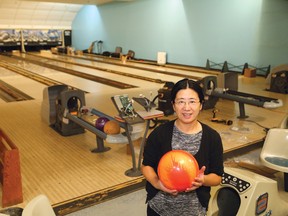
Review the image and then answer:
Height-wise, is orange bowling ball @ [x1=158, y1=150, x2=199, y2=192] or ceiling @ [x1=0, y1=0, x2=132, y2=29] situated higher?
ceiling @ [x1=0, y1=0, x2=132, y2=29]

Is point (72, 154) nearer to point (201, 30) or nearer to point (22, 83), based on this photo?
point (22, 83)

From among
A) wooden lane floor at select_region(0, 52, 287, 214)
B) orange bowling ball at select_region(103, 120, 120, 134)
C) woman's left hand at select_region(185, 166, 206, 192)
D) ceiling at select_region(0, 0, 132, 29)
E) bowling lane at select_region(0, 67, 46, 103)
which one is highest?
ceiling at select_region(0, 0, 132, 29)

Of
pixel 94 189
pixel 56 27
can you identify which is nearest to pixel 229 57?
pixel 94 189

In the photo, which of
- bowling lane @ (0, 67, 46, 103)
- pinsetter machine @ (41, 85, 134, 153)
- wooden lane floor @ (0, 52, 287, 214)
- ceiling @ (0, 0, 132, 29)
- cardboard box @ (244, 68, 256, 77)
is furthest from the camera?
ceiling @ (0, 0, 132, 29)

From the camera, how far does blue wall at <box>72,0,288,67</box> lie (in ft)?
26.9

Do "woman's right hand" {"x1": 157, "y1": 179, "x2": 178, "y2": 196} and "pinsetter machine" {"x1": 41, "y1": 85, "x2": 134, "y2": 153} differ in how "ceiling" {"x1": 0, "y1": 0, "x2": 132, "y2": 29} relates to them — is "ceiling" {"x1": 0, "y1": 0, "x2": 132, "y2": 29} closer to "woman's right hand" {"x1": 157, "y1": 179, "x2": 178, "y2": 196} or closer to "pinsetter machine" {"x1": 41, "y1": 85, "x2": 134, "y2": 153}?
"pinsetter machine" {"x1": 41, "y1": 85, "x2": 134, "y2": 153}

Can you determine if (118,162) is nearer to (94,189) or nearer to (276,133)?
(94,189)

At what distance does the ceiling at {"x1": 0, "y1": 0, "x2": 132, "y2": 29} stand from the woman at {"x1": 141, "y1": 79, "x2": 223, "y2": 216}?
13456mm

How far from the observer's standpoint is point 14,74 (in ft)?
29.5

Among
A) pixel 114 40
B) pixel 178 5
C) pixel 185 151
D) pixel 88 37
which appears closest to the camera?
pixel 185 151

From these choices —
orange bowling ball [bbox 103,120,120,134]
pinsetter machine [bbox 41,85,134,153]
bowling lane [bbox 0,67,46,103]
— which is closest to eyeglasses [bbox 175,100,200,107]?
orange bowling ball [bbox 103,120,120,134]

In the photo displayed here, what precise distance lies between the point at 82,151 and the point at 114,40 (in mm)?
11778

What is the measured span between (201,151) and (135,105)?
3859 millimetres

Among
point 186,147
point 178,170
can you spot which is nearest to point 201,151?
point 186,147
